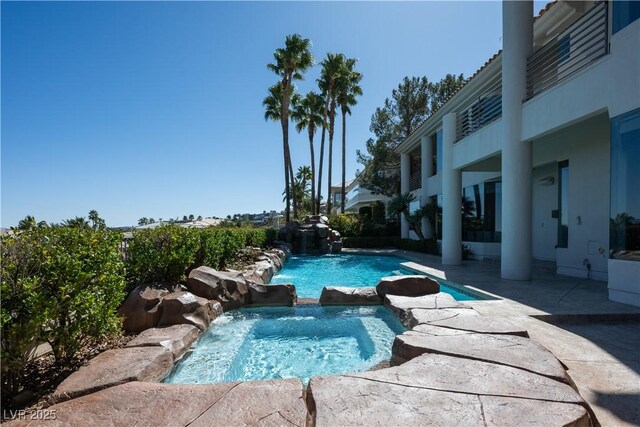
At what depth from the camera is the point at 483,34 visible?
13.1 meters

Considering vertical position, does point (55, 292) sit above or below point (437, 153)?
below

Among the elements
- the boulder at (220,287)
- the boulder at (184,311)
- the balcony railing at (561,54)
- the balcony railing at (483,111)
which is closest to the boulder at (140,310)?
the boulder at (184,311)

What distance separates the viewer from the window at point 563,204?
9.97 meters

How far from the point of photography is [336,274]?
13375 millimetres

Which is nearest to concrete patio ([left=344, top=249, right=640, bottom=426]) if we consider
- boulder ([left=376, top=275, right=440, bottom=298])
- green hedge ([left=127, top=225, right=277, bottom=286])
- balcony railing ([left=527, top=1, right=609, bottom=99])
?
boulder ([left=376, top=275, right=440, bottom=298])

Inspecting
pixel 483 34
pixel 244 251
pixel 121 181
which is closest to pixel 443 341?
pixel 244 251

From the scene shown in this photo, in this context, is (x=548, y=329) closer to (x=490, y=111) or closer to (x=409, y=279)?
(x=409, y=279)

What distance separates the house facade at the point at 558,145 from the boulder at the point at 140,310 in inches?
320

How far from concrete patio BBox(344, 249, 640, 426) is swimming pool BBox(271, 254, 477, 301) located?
139 centimetres

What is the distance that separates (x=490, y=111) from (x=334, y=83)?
1824 centimetres

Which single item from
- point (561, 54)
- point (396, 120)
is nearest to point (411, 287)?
point (561, 54)

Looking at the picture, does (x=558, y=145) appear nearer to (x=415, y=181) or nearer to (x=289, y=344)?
(x=289, y=344)

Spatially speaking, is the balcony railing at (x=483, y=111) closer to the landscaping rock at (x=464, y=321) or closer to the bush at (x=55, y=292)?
the landscaping rock at (x=464, y=321)

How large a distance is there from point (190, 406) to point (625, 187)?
7632mm
